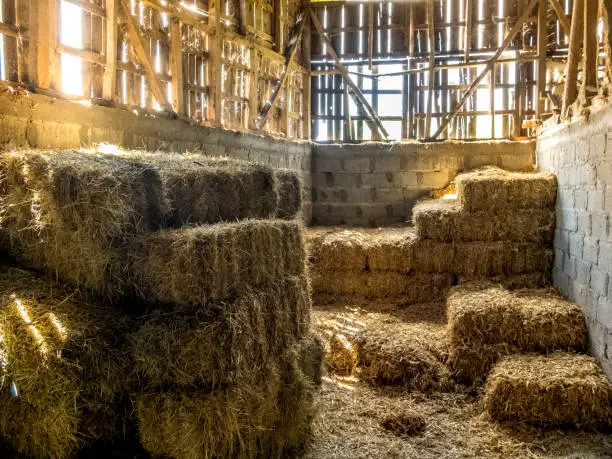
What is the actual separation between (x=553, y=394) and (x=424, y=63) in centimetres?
773

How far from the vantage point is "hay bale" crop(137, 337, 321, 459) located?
3059mm

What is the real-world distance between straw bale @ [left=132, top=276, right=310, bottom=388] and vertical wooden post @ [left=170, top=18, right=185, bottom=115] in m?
3.87

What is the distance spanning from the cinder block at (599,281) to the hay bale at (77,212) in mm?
4010

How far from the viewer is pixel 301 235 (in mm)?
4574

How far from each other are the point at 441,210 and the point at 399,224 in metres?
1.96

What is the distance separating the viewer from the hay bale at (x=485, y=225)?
6961mm

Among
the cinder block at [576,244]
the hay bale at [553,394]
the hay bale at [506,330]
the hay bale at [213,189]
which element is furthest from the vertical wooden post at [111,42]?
the cinder block at [576,244]

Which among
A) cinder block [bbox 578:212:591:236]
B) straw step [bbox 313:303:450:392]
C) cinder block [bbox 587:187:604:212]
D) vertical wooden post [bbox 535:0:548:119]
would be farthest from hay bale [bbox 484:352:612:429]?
vertical wooden post [bbox 535:0:548:119]

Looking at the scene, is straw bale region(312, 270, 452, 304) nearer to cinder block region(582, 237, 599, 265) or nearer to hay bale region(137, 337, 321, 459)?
cinder block region(582, 237, 599, 265)

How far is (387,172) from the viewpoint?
9.50 m

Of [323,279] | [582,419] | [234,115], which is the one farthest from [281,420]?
[234,115]

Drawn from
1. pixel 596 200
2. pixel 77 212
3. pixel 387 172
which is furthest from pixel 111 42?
pixel 387 172

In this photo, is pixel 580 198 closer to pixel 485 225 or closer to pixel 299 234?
pixel 485 225

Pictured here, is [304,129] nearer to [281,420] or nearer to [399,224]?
[399,224]
